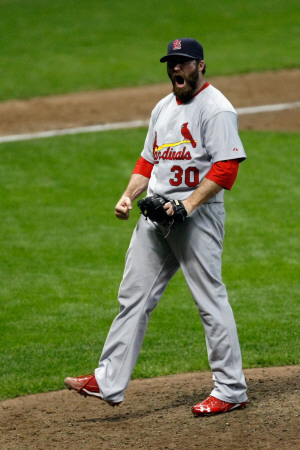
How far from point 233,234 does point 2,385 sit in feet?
13.8

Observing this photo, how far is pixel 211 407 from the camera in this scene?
4785 mm

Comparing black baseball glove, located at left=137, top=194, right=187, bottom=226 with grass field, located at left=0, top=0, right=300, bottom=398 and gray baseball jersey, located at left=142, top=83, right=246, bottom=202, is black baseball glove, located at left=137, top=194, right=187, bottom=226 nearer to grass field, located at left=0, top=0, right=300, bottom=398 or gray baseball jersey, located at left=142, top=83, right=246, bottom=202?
gray baseball jersey, located at left=142, top=83, right=246, bottom=202

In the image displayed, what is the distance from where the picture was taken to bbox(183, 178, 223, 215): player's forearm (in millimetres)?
4613

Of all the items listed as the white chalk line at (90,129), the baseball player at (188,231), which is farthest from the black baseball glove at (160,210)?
the white chalk line at (90,129)

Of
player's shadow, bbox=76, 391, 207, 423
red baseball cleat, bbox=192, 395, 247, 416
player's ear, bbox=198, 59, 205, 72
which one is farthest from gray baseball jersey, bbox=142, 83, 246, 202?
player's shadow, bbox=76, 391, 207, 423

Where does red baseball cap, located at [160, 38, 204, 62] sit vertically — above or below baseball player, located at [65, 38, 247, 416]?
above

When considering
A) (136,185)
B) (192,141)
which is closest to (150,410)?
(136,185)

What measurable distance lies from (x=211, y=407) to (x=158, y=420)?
0.30 m

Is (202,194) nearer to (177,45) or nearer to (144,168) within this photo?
(144,168)

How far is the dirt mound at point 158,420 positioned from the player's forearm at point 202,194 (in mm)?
1172

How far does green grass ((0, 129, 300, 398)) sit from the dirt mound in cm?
43

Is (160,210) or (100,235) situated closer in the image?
(160,210)

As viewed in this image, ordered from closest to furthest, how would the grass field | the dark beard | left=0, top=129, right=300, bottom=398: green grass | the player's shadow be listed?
the dark beard, the player's shadow, left=0, top=129, right=300, bottom=398: green grass, the grass field

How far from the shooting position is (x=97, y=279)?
812 cm
